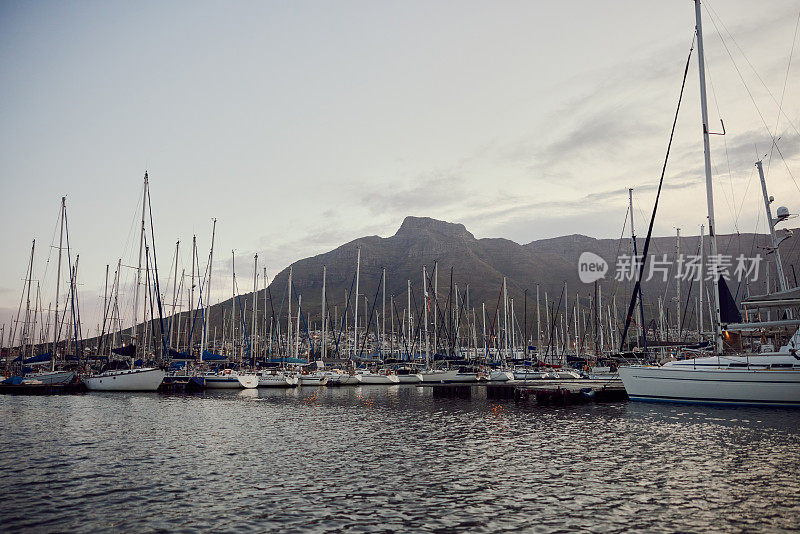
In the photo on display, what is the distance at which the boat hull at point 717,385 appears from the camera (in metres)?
32.6

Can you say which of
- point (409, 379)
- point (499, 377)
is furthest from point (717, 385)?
point (499, 377)

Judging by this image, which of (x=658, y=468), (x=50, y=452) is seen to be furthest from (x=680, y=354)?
(x=50, y=452)

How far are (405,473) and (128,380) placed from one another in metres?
52.1

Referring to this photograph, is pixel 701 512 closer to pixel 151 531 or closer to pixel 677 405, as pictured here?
pixel 151 531

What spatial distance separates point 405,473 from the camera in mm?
18391

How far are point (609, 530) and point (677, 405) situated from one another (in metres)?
31.1

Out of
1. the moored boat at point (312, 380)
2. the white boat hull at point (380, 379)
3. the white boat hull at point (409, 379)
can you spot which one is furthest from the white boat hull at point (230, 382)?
the white boat hull at point (409, 379)

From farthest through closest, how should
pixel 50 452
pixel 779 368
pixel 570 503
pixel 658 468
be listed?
pixel 779 368 < pixel 50 452 < pixel 658 468 < pixel 570 503

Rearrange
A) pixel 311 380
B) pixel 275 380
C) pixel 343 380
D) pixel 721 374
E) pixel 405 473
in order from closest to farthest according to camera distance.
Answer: pixel 405 473 → pixel 721 374 → pixel 275 380 → pixel 311 380 → pixel 343 380

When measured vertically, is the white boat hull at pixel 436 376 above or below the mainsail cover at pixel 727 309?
below

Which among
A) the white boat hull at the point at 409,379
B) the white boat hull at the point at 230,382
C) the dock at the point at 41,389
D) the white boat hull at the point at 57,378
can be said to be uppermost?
the white boat hull at the point at 57,378

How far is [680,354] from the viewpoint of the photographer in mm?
62094

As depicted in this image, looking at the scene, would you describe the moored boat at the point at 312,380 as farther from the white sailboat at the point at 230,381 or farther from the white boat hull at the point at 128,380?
the white boat hull at the point at 128,380

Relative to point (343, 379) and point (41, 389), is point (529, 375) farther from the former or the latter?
point (41, 389)
